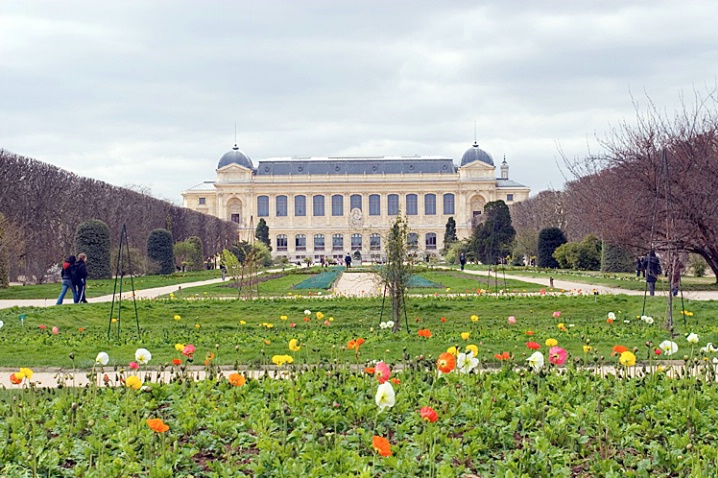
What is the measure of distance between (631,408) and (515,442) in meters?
0.85

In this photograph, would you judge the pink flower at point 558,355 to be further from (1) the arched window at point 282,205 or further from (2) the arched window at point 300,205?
(1) the arched window at point 282,205

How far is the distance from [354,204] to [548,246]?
170 ft

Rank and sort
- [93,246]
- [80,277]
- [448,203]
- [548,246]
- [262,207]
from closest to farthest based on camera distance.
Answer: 1. [80,277]
2. [93,246]
3. [548,246]
4. [448,203]
5. [262,207]

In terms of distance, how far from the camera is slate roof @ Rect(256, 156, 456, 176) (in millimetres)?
84062

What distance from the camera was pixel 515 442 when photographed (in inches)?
168

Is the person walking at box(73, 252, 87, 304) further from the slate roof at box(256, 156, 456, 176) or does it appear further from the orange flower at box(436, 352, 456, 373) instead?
the slate roof at box(256, 156, 456, 176)

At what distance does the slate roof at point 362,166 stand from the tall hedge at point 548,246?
168 ft

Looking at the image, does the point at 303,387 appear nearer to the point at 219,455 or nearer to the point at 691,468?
the point at 219,455

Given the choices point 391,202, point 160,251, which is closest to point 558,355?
point 160,251

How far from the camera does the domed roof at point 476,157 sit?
82919mm

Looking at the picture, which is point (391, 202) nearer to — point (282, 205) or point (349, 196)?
point (349, 196)

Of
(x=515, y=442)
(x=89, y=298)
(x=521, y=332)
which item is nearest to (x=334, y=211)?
(x=89, y=298)

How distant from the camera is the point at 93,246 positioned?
2544 cm

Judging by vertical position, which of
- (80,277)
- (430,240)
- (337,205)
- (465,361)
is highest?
(337,205)
